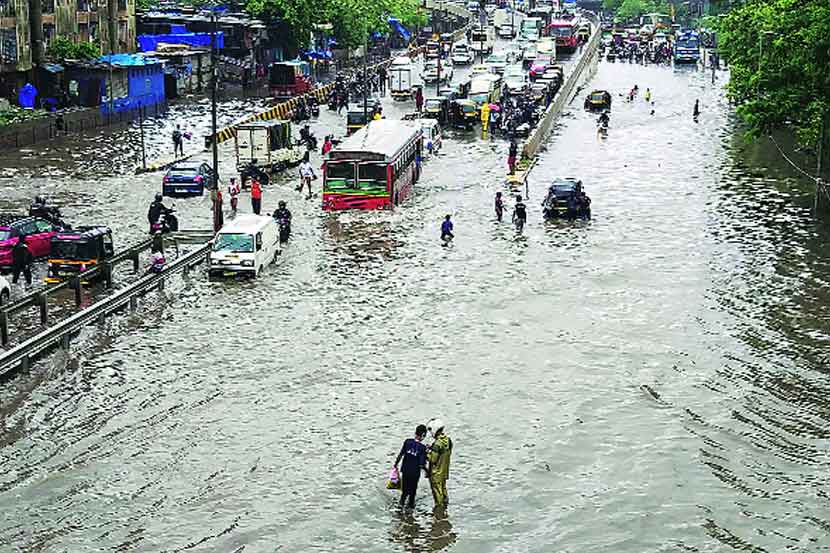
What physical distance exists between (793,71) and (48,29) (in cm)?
4912

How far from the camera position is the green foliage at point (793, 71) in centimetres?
4188

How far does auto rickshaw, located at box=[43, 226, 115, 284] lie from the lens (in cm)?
3384

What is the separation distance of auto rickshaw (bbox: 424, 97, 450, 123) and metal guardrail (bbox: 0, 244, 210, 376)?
38.2 metres

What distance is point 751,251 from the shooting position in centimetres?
4041

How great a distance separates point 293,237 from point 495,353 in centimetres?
1442

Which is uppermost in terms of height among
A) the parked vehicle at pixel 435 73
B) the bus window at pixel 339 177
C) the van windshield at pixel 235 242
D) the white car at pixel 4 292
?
the parked vehicle at pixel 435 73

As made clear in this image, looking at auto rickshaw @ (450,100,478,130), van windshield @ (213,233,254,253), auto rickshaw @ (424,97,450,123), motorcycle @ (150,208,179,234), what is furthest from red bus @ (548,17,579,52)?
van windshield @ (213,233,254,253)

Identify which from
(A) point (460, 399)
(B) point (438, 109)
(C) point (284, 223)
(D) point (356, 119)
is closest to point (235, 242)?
(C) point (284, 223)

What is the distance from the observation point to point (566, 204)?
4538 cm

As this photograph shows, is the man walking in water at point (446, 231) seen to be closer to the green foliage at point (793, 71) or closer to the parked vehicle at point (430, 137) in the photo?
the green foliage at point (793, 71)

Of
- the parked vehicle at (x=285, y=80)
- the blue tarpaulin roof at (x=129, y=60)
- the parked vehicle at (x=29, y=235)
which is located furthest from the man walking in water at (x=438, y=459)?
the parked vehicle at (x=285, y=80)

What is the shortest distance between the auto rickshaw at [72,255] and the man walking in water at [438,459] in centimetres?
1606

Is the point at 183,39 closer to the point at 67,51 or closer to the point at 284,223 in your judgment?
the point at 67,51

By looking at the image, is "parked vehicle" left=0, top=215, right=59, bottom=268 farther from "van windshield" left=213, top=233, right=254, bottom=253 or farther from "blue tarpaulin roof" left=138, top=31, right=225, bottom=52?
"blue tarpaulin roof" left=138, top=31, right=225, bottom=52
